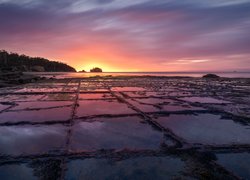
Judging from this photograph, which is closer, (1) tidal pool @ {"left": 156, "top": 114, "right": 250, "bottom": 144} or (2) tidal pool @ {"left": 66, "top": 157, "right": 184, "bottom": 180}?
(2) tidal pool @ {"left": 66, "top": 157, "right": 184, "bottom": 180}

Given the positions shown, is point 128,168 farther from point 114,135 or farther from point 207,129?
point 207,129

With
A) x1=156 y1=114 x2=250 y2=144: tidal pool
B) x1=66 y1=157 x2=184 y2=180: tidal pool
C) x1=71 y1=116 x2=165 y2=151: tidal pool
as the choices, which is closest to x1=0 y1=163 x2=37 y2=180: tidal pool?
x1=66 y1=157 x2=184 y2=180: tidal pool

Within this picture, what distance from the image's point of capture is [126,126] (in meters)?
5.89

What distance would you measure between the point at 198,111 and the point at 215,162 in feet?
15.2

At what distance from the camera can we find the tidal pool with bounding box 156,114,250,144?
4.87 metres

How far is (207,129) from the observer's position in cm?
570

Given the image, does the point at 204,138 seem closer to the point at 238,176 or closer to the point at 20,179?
the point at 238,176

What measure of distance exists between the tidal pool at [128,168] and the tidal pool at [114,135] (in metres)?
0.58

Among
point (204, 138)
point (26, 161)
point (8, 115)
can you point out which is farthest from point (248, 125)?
point (8, 115)

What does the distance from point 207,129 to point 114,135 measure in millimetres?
1988

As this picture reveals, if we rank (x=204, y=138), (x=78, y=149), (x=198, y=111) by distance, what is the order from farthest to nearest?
(x=198, y=111) → (x=204, y=138) → (x=78, y=149)

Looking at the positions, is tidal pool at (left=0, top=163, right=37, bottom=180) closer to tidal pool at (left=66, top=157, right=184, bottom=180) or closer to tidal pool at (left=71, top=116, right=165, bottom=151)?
tidal pool at (left=66, top=157, right=184, bottom=180)

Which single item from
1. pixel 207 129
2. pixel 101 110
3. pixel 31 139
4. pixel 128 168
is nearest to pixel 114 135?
pixel 31 139

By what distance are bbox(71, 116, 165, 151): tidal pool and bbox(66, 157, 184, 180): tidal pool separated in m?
0.58
